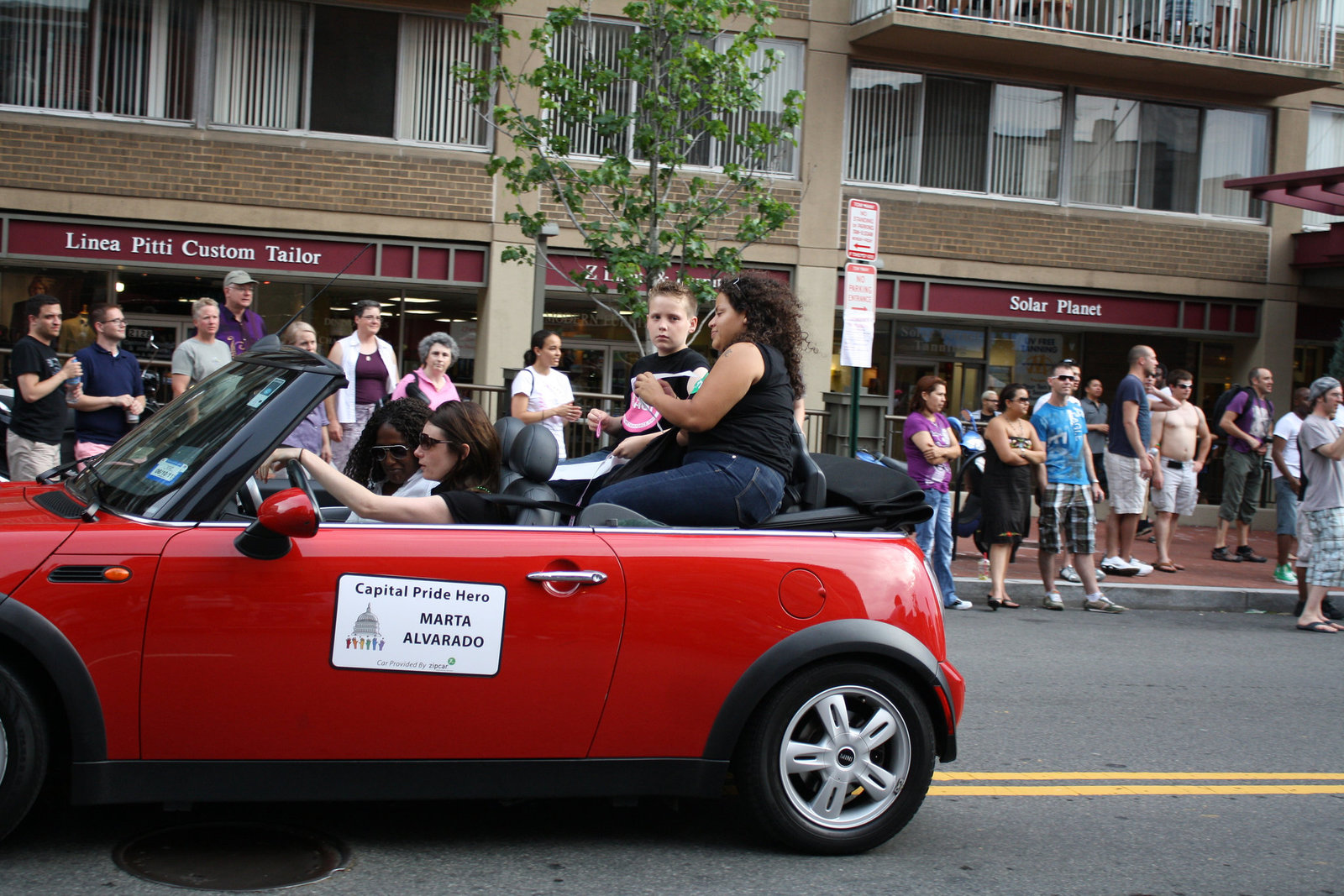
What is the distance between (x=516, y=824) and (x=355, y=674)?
99 centimetres

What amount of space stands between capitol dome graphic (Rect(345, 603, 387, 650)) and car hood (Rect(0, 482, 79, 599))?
82 cm

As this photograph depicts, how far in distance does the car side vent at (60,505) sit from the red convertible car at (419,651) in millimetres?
14

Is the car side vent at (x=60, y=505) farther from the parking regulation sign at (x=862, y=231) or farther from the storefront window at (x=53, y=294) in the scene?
the storefront window at (x=53, y=294)

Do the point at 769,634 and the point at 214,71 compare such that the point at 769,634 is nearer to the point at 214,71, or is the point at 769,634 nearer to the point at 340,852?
the point at 340,852

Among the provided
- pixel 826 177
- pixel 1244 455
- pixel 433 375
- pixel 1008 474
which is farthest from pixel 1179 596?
pixel 826 177

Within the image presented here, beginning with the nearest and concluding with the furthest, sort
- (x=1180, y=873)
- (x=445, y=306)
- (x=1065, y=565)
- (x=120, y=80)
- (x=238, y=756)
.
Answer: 1. (x=238, y=756)
2. (x=1180, y=873)
3. (x=1065, y=565)
4. (x=120, y=80)
5. (x=445, y=306)

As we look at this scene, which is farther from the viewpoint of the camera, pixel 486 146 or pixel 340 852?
pixel 486 146

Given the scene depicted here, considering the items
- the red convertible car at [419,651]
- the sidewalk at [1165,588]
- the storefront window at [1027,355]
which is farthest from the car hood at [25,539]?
the storefront window at [1027,355]

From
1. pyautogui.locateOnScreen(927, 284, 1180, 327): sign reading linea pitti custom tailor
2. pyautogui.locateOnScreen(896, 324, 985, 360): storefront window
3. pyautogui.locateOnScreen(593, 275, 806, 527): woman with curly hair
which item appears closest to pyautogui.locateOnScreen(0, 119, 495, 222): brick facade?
pyautogui.locateOnScreen(896, 324, 985, 360): storefront window

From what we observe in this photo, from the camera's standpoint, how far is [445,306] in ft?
53.6

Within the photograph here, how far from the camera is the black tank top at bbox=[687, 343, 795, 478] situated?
432 centimetres

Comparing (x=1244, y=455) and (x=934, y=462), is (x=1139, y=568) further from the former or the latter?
(x=934, y=462)

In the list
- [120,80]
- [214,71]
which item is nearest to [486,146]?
[214,71]

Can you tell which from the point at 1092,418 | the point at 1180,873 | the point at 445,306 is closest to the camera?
the point at 1180,873
